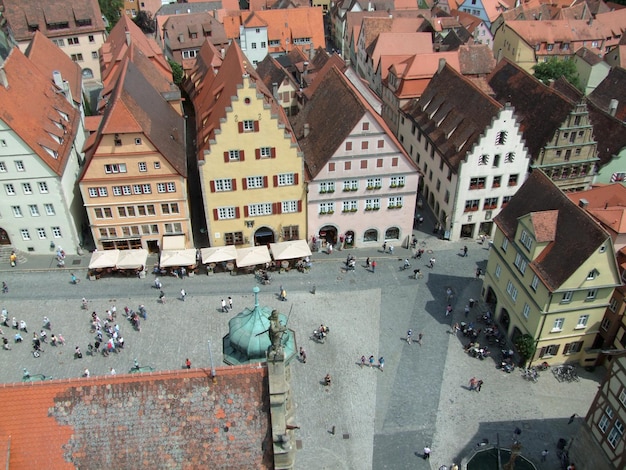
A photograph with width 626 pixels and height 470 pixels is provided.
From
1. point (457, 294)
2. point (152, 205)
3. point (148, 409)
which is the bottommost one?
point (457, 294)

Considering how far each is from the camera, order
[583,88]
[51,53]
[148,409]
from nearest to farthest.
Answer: [148,409] < [51,53] < [583,88]

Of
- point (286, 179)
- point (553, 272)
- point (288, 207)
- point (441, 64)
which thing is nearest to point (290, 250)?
point (288, 207)

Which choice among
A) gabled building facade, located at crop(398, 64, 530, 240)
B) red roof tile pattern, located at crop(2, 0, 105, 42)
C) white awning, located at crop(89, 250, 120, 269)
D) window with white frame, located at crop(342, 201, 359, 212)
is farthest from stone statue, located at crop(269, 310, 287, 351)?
red roof tile pattern, located at crop(2, 0, 105, 42)

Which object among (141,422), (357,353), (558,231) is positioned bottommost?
(357,353)

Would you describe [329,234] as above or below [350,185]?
below

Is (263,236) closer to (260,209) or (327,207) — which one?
(260,209)

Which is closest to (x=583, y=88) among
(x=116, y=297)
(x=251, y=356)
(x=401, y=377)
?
(x=401, y=377)

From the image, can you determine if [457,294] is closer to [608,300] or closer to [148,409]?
[608,300]

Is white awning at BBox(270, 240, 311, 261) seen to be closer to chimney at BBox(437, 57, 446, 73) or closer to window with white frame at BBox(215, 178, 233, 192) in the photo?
window with white frame at BBox(215, 178, 233, 192)
